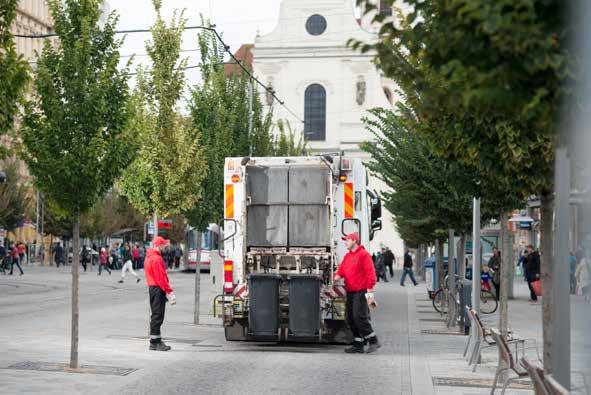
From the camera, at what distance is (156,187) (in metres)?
23.0

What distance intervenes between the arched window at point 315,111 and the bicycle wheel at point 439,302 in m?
61.3

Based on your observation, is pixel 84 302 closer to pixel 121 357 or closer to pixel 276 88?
pixel 121 357

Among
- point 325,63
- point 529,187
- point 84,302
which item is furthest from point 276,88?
point 529,187

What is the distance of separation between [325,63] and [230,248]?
245 feet

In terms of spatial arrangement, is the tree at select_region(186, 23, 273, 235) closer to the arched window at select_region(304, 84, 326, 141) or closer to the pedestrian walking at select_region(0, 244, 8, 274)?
the pedestrian walking at select_region(0, 244, 8, 274)

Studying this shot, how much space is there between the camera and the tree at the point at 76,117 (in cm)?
1577

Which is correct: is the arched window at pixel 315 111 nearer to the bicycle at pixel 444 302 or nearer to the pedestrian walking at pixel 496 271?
the pedestrian walking at pixel 496 271

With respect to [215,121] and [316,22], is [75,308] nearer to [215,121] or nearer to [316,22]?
[215,121]

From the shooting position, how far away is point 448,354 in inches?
744

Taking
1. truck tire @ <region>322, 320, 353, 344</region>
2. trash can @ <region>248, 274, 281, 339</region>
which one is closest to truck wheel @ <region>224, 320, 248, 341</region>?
trash can @ <region>248, 274, 281, 339</region>

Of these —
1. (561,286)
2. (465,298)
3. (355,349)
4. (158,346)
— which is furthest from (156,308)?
(561,286)

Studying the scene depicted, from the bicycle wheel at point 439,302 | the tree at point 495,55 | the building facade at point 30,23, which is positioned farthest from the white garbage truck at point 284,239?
the building facade at point 30,23

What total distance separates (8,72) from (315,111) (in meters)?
81.8

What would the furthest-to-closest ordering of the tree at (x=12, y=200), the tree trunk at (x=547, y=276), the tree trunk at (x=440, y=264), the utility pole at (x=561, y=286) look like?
the tree at (x=12, y=200) < the tree trunk at (x=440, y=264) < the tree trunk at (x=547, y=276) < the utility pole at (x=561, y=286)
